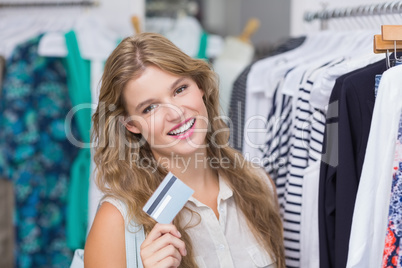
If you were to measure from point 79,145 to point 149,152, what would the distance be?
2.91 feet

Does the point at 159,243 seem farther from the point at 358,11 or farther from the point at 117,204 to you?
the point at 358,11

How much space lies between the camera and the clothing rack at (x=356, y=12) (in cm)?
135

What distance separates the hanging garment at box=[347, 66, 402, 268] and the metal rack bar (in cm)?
38

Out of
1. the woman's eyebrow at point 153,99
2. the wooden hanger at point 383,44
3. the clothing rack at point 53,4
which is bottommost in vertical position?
the woman's eyebrow at point 153,99

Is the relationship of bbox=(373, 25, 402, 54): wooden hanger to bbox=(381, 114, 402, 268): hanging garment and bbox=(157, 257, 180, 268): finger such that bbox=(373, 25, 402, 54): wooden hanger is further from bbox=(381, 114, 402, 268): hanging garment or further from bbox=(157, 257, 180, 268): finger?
bbox=(157, 257, 180, 268): finger

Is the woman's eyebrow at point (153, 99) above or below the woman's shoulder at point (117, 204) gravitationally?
above

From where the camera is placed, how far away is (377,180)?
1.06 metres

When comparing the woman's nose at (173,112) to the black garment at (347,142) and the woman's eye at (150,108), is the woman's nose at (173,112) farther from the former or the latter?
the black garment at (347,142)

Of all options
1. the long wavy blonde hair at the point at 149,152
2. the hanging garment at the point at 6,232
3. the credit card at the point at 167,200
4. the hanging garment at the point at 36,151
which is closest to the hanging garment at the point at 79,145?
the hanging garment at the point at 36,151

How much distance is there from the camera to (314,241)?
1391mm

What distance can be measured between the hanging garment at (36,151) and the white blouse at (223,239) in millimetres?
1055

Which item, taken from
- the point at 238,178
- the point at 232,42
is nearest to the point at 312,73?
the point at 238,178

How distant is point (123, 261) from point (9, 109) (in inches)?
48.6

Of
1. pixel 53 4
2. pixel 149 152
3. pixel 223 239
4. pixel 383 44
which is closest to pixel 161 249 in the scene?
pixel 223 239
